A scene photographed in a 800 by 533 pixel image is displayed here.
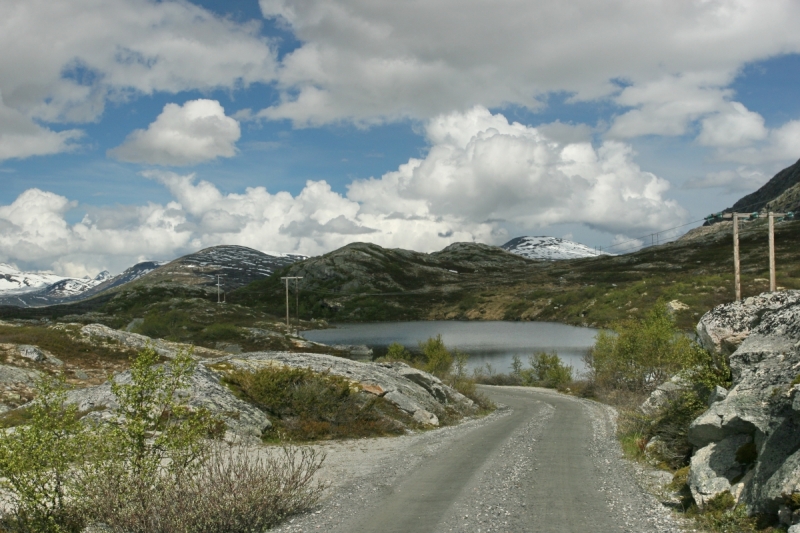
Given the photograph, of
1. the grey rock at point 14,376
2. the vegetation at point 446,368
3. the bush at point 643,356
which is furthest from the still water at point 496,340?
the grey rock at point 14,376

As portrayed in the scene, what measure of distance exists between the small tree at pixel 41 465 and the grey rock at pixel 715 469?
35.5 ft

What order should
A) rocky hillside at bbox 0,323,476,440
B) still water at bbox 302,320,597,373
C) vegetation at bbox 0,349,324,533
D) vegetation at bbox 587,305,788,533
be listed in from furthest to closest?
still water at bbox 302,320,597,373, rocky hillside at bbox 0,323,476,440, vegetation at bbox 587,305,788,533, vegetation at bbox 0,349,324,533

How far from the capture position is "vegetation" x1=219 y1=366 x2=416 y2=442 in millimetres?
21266

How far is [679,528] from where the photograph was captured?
31.6 feet

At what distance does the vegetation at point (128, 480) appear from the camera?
29.3 ft

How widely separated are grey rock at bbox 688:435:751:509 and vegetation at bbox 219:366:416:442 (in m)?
13.4

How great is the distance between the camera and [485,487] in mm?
12797

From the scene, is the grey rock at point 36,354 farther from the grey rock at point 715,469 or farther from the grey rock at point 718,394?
the grey rock at point 715,469

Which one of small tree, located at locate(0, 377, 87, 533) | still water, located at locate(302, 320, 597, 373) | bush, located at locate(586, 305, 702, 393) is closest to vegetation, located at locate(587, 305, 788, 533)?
bush, located at locate(586, 305, 702, 393)

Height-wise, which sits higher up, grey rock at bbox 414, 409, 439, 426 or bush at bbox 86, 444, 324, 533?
bush at bbox 86, 444, 324, 533

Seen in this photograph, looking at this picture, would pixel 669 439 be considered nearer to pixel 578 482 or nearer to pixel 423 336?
pixel 578 482

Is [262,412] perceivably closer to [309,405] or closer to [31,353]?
[309,405]

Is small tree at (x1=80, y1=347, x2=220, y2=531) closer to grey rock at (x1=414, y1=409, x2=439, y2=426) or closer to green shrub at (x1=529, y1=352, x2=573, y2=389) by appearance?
grey rock at (x1=414, y1=409, x2=439, y2=426)

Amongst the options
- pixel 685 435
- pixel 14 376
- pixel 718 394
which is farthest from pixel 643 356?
pixel 14 376
